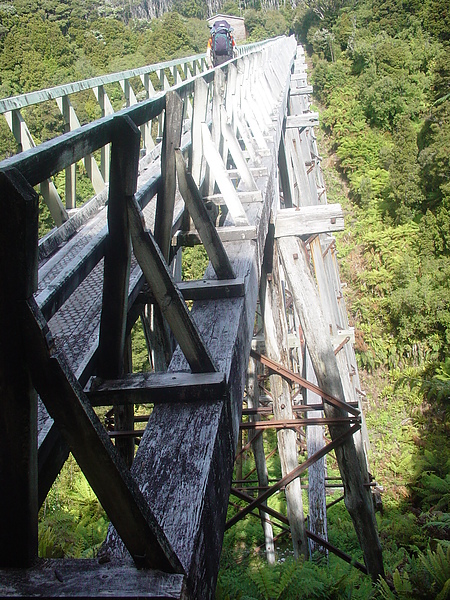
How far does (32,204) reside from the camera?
3.07ft

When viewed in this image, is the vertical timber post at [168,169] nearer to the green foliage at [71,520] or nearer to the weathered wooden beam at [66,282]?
the weathered wooden beam at [66,282]

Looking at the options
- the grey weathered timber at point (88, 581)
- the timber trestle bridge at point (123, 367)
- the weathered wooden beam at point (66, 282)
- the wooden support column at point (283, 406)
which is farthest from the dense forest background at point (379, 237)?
the grey weathered timber at point (88, 581)

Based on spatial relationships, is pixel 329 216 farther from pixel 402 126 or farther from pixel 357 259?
pixel 402 126

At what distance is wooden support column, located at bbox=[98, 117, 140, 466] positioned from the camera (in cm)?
143

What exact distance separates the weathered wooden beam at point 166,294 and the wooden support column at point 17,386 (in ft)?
1.84

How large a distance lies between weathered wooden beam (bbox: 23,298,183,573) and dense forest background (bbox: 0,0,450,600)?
248cm

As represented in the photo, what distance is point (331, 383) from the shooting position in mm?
4129

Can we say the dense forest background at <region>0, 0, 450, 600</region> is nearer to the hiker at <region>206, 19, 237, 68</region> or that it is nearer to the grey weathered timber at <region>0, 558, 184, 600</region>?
the grey weathered timber at <region>0, 558, 184, 600</region>

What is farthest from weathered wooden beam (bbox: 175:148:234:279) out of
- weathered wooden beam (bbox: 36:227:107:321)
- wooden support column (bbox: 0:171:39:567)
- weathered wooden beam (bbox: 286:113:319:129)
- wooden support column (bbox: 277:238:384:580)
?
weathered wooden beam (bbox: 286:113:319:129)

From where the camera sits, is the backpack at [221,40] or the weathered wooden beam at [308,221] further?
the backpack at [221,40]

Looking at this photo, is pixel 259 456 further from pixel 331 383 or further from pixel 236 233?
pixel 236 233

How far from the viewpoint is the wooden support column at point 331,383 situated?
3.91 metres

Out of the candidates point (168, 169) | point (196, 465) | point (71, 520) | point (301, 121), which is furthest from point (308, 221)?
point (71, 520)

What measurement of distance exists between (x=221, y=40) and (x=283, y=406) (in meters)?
8.93
